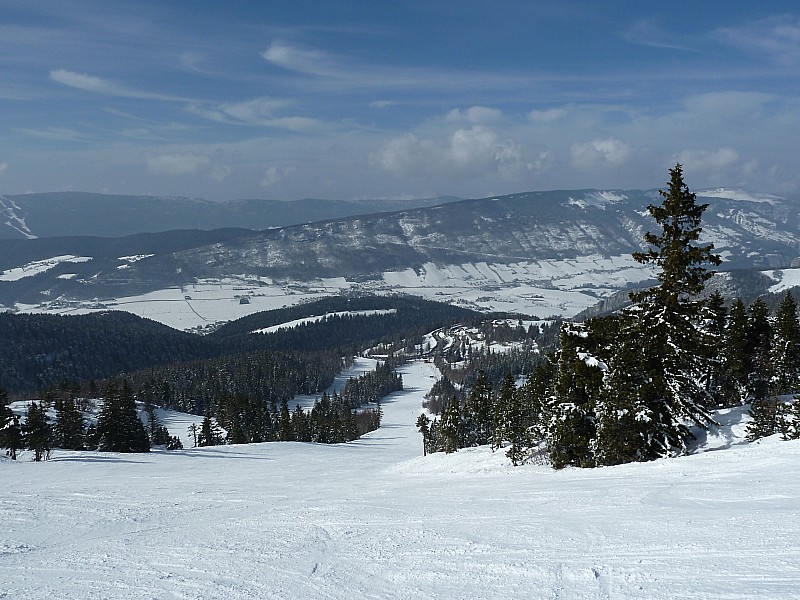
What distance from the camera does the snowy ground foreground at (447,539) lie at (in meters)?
9.36

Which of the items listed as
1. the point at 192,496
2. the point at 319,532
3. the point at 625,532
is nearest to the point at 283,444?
the point at 192,496

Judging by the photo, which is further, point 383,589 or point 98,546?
point 98,546

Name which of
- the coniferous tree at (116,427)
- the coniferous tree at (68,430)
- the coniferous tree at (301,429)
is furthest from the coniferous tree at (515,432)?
the coniferous tree at (301,429)

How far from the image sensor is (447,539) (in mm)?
12383

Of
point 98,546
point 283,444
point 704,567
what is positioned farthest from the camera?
point 283,444


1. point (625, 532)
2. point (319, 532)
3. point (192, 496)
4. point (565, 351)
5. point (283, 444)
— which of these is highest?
point (565, 351)

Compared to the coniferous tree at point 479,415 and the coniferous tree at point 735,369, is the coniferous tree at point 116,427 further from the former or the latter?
the coniferous tree at point 735,369

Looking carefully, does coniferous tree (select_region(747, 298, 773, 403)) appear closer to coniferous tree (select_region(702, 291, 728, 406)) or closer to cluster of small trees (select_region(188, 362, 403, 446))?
coniferous tree (select_region(702, 291, 728, 406))

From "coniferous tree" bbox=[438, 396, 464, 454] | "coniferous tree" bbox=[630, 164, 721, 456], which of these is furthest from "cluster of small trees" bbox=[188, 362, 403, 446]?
"coniferous tree" bbox=[630, 164, 721, 456]

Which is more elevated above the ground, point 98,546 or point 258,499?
point 98,546

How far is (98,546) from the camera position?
44.7 feet

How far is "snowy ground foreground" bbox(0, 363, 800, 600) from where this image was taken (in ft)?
30.7

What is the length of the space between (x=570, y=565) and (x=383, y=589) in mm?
3385

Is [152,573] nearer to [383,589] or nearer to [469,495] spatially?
[383,589]
